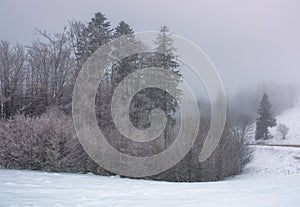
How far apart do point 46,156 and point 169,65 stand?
22.5m

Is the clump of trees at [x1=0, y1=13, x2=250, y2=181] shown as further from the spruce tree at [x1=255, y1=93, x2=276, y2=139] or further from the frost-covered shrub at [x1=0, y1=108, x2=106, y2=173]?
the spruce tree at [x1=255, y1=93, x2=276, y2=139]

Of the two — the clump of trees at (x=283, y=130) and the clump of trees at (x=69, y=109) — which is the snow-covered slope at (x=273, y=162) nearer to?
the clump of trees at (x=69, y=109)

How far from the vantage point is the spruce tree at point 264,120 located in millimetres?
73062

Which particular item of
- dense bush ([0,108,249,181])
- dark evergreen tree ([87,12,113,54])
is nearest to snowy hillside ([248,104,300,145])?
dark evergreen tree ([87,12,113,54])

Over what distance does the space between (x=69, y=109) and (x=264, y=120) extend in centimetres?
4859

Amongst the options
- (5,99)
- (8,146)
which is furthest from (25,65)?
(8,146)

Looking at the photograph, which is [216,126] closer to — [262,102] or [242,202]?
[242,202]

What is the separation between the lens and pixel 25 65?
47.9 metres

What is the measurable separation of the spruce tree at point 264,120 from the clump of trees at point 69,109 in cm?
3399

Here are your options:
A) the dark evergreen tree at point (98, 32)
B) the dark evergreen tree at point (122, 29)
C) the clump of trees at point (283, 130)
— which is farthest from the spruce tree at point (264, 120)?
the dark evergreen tree at point (98, 32)

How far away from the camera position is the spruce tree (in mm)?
73062

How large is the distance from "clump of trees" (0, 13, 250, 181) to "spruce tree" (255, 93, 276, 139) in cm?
3399

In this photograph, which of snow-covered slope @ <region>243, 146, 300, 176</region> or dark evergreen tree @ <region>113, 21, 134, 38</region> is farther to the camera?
dark evergreen tree @ <region>113, 21, 134, 38</region>

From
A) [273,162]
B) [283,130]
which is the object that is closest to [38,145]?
[273,162]
